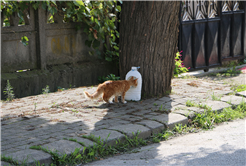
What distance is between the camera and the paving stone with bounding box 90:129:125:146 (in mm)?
4188

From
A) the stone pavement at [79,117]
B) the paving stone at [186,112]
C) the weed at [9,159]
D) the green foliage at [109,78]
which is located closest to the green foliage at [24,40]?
Answer: the stone pavement at [79,117]

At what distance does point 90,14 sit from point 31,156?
4.65 m

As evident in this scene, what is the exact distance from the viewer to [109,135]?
4309mm

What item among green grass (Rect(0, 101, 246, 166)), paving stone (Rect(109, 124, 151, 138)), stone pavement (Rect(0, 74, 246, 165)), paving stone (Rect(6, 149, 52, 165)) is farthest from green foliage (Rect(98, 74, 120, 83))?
paving stone (Rect(6, 149, 52, 165))

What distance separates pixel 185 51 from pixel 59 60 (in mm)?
3794

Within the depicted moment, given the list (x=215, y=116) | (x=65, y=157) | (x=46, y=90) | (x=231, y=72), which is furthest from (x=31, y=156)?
(x=231, y=72)

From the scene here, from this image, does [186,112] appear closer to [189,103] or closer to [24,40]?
[189,103]

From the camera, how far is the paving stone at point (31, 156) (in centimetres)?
342

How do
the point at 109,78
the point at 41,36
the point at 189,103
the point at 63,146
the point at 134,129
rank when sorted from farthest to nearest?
1. the point at 109,78
2. the point at 41,36
3. the point at 189,103
4. the point at 134,129
5. the point at 63,146

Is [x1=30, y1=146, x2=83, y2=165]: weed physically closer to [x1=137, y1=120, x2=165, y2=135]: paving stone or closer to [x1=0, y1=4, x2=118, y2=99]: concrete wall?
→ [x1=137, y1=120, x2=165, y2=135]: paving stone

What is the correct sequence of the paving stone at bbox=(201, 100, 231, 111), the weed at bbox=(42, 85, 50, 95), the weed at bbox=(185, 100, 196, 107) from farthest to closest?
the weed at bbox=(42, 85, 50, 95) → the weed at bbox=(185, 100, 196, 107) → the paving stone at bbox=(201, 100, 231, 111)

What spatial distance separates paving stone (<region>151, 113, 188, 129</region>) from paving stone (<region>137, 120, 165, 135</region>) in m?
0.12

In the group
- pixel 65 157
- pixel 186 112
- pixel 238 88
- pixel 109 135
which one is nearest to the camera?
pixel 65 157

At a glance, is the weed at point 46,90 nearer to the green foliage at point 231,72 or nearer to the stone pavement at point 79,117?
the stone pavement at point 79,117
